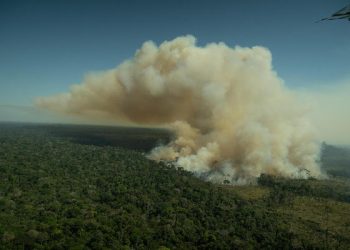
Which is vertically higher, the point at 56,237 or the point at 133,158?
the point at 133,158

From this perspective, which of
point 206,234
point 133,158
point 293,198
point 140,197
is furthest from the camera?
point 133,158

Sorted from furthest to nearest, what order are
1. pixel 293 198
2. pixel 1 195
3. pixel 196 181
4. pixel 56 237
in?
1. pixel 196 181
2. pixel 293 198
3. pixel 1 195
4. pixel 56 237

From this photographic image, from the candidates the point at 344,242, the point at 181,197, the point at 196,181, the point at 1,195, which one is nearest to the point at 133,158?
the point at 196,181

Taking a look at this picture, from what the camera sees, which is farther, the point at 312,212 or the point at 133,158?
the point at 133,158

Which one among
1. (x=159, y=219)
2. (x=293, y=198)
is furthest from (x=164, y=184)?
(x=293, y=198)

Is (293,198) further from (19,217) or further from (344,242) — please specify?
(19,217)

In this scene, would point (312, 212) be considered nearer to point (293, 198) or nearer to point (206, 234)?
point (293, 198)
